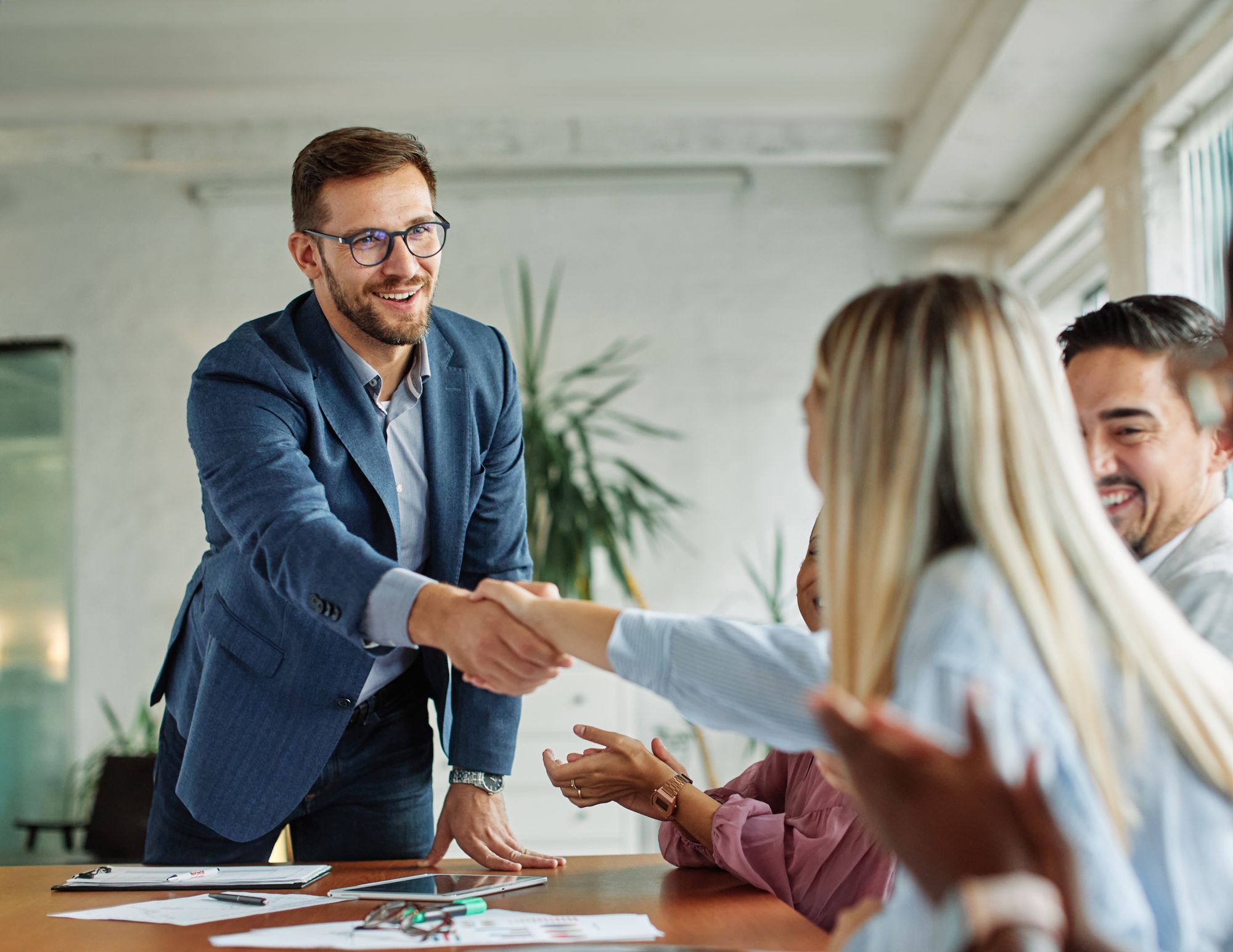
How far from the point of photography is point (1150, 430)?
5.71 feet

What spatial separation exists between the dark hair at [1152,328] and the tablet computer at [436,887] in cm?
116

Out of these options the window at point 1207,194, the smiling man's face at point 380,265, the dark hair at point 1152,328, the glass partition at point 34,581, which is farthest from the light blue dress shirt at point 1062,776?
the glass partition at point 34,581

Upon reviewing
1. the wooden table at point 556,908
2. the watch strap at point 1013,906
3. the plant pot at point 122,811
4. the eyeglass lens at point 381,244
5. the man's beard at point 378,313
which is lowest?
the plant pot at point 122,811

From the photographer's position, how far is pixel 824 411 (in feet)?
3.36

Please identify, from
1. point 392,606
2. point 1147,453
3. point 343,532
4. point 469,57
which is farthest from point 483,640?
point 469,57

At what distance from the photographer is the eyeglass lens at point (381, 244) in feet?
6.35

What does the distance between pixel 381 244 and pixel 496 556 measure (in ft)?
1.88

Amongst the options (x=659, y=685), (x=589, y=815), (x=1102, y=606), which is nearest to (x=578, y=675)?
(x=589, y=815)

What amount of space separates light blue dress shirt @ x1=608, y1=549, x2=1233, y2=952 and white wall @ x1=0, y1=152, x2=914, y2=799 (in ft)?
14.4

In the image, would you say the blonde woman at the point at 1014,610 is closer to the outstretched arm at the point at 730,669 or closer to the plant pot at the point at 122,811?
the outstretched arm at the point at 730,669

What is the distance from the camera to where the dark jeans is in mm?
1932

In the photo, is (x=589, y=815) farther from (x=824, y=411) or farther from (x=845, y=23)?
(x=824, y=411)

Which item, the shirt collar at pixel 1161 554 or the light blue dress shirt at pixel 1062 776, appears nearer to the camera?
the light blue dress shirt at pixel 1062 776

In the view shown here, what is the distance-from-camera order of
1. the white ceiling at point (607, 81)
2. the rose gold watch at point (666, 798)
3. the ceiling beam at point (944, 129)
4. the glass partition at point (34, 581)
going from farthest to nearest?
1. the glass partition at point (34, 581)
2. the white ceiling at point (607, 81)
3. the ceiling beam at point (944, 129)
4. the rose gold watch at point (666, 798)
